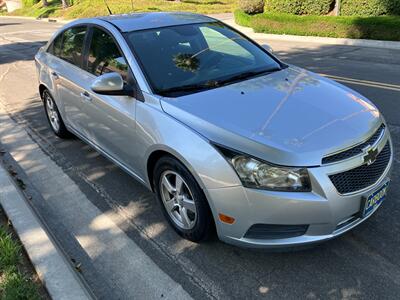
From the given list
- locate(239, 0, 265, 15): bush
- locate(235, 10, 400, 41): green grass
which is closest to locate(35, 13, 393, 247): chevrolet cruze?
locate(235, 10, 400, 41): green grass

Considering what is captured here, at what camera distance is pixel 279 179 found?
8.86 ft

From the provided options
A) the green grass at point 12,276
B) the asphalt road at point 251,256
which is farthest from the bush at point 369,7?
the green grass at point 12,276

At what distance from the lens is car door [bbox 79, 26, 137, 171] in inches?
146

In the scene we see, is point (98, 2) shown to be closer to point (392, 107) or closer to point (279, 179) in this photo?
point (392, 107)

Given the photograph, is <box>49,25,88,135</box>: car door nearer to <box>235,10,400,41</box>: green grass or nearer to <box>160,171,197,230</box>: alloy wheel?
<box>160,171,197,230</box>: alloy wheel

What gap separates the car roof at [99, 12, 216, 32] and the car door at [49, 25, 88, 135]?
56 centimetres

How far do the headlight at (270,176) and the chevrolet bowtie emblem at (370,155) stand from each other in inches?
20.4

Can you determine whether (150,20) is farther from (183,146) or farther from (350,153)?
(350,153)

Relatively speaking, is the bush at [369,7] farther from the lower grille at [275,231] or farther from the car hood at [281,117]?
the lower grille at [275,231]

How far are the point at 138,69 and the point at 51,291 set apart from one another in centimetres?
188

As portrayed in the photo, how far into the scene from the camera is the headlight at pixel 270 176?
2674 millimetres

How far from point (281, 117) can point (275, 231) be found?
2.66 ft

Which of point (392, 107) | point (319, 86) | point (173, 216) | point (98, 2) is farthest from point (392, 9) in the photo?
point (98, 2)

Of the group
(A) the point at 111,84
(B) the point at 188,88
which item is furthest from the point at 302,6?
(A) the point at 111,84
